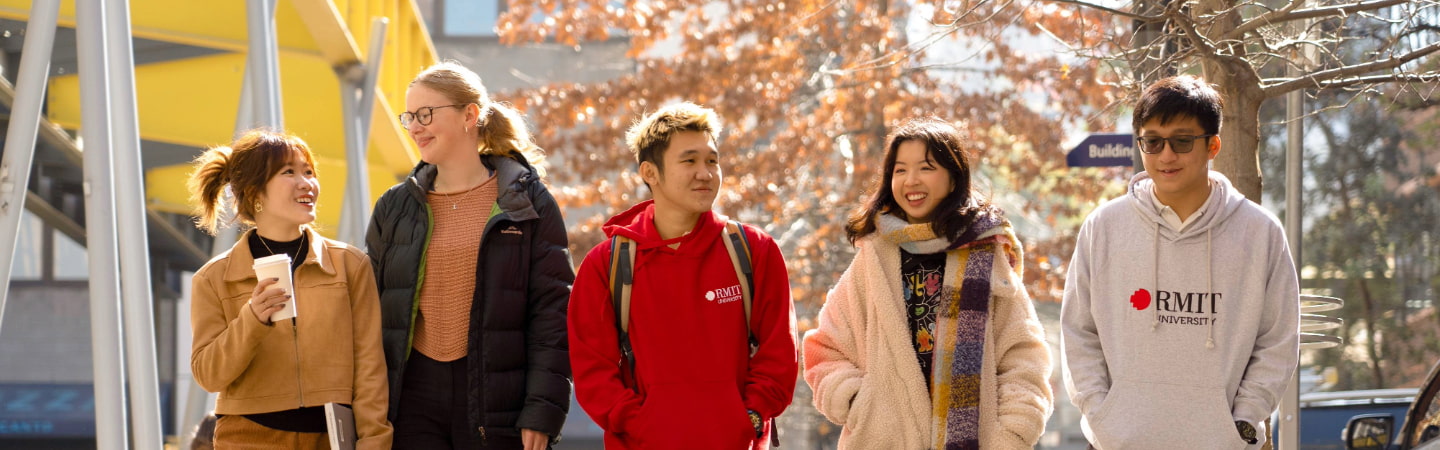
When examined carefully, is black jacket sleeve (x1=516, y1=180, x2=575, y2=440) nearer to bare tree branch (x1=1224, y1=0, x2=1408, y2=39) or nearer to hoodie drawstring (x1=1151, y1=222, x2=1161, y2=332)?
hoodie drawstring (x1=1151, y1=222, x2=1161, y2=332)

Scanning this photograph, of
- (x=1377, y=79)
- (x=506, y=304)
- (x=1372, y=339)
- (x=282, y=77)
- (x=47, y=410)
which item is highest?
(x=282, y=77)

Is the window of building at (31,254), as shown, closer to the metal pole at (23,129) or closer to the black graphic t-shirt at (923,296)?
the metal pole at (23,129)

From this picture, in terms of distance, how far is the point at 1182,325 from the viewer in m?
4.17

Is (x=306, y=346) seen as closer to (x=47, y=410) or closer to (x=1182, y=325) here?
(x=1182, y=325)

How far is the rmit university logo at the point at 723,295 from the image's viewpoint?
4203mm

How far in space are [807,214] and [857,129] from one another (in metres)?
1.17

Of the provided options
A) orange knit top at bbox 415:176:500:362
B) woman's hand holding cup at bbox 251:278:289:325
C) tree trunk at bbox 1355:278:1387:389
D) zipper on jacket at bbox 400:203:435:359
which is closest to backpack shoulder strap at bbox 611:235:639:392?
orange knit top at bbox 415:176:500:362

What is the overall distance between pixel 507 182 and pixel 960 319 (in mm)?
1437

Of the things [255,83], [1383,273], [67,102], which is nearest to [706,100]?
[67,102]

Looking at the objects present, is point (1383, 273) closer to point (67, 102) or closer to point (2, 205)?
point (67, 102)

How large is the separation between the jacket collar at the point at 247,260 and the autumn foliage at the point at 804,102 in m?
9.60

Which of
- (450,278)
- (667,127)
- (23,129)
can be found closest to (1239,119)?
(667,127)

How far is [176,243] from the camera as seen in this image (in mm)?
15555

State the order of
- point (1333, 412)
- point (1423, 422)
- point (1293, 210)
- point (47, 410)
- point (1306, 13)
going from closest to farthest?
point (1306, 13) → point (1423, 422) → point (1293, 210) → point (1333, 412) → point (47, 410)
